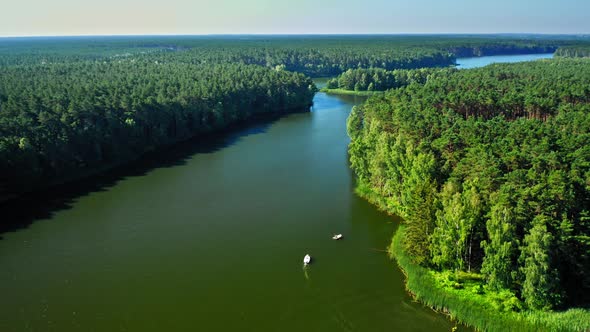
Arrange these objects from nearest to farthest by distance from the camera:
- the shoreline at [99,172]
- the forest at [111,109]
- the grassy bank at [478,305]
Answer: the grassy bank at [478,305]
the shoreline at [99,172]
the forest at [111,109]

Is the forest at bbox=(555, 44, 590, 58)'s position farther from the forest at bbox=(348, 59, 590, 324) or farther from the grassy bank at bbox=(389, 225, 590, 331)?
the grassy bank at bbox=(389, 225, 590, 331)

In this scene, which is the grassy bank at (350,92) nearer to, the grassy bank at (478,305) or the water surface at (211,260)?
the water surface at (211,260)

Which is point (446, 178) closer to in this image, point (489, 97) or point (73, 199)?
point (489, 97)

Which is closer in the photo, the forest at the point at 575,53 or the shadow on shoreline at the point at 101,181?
the shadow on shoreline at the point at 101,181

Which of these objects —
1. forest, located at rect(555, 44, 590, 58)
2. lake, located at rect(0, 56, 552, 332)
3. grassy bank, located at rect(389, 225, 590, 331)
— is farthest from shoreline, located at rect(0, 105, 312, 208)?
forest, located at rect(555, 44, 590, 58)

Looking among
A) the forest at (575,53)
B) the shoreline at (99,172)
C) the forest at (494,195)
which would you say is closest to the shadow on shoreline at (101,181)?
the shoreline at (99,172)

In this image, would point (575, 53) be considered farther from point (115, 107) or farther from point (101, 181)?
point (101, 181)

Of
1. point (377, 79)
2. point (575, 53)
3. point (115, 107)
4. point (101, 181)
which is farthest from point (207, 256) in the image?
point (575, 53)
